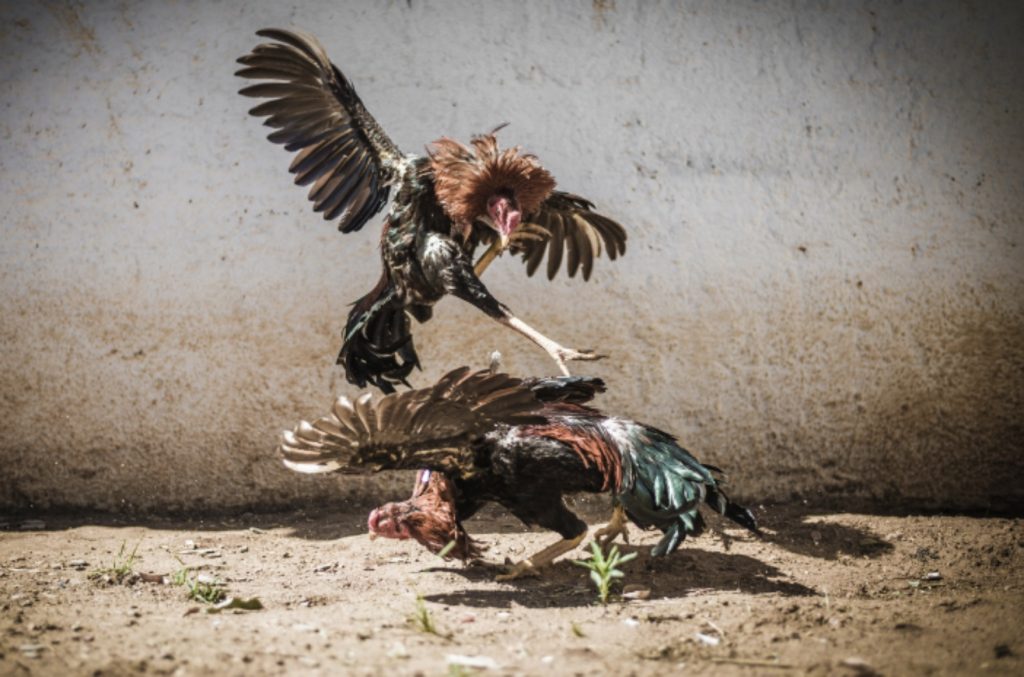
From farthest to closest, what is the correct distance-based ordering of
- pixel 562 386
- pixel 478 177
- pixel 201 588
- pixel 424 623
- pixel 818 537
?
1. pixel 818 537
2. pixel 562 386
3. pixel 201 588
4. pixel 478 177
5. pixel 424 623

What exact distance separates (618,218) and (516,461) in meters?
1.67

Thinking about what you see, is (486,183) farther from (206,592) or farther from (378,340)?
(206,592)

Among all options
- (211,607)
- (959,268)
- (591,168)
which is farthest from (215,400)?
(959,268)

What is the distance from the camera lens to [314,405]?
4520 mm

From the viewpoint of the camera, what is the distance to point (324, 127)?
11.1ft

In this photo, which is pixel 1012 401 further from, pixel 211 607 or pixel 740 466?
pixel 211 607

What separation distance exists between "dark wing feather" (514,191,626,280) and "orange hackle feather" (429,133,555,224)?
0.49 m

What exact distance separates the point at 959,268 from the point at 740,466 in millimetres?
1434

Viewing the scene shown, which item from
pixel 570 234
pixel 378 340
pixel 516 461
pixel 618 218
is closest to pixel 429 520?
pixel 516 461

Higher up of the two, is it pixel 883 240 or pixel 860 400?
pixel 883 240

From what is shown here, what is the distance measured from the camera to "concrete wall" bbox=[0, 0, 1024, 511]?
442 centimetres

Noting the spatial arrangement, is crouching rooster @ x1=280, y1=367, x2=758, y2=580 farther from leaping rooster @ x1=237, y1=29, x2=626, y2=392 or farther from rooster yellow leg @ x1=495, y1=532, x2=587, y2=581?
leaping rooster @ x1=237, y1=29, x2=626, y2=392

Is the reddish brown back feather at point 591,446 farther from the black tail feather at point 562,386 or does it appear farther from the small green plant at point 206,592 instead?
the small green plant at point 206,592

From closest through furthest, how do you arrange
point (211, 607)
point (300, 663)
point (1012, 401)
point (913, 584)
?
point (300, 663) < point (211, 607) < point (913, 584) < point (1012, 401)
